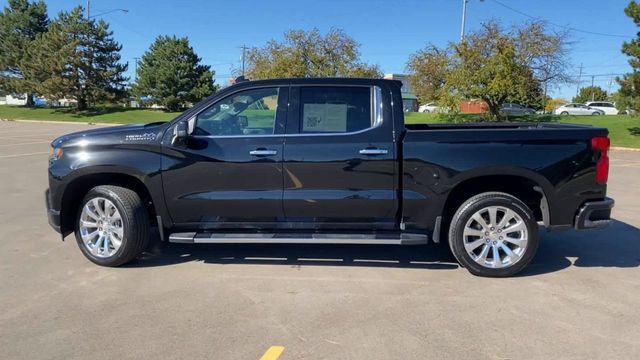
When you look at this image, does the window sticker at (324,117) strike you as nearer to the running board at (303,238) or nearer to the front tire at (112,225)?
the running board at (303,238)

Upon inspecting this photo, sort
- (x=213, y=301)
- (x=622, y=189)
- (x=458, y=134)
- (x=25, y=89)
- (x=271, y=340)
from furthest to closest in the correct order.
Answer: (x=25, y=89), (x=622, y=189), (x=458, y=134), (x=213, y=301), (x=271, y=340)

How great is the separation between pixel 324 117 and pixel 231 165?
1045 millimetres

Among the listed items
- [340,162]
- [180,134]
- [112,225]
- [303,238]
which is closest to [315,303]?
[303,238]

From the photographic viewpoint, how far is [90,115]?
4697cm

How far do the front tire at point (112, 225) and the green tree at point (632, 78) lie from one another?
75.1 ft

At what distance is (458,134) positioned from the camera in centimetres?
480

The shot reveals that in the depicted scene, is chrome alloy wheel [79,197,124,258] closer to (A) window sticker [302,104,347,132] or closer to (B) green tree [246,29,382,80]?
(A) window sticker [302,104,347,132]

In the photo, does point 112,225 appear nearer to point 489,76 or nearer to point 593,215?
point 593,215

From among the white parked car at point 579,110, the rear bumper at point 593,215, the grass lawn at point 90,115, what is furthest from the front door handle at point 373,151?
the white parked car at point 579,110

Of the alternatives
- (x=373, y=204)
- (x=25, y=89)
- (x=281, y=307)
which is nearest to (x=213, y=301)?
(x=281, y=307)

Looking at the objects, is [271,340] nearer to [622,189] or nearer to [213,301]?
[213,301]

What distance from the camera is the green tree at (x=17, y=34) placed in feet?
168

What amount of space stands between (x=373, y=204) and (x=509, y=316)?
1.59 m

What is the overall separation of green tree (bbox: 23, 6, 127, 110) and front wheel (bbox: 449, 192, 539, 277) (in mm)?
47682
